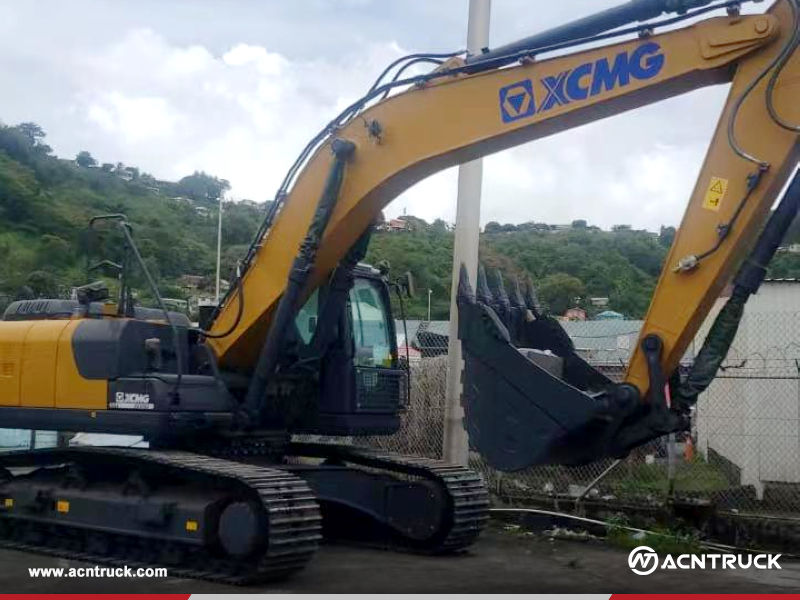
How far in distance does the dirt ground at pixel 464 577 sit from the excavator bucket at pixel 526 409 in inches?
52.9

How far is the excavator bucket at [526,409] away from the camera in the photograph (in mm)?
6645

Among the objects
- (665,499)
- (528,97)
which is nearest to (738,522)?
(665,499)

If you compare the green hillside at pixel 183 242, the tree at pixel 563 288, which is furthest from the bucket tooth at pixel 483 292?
the tree at pixel 563 288

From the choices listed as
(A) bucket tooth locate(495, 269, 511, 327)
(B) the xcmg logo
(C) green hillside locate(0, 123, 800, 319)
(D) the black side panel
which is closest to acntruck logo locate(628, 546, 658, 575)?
(A) bucket tooth locate(495, 269, 511, 327)

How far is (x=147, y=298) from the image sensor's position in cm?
957

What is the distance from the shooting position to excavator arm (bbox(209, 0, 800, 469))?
6480 mm

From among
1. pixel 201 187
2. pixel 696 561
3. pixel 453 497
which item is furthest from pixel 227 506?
pixel 201 187

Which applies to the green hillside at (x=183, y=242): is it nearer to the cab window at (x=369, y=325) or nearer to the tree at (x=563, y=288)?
the tree at (x=563, y=288)

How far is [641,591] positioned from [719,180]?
10.4 feet

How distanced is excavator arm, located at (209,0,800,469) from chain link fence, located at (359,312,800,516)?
373cm

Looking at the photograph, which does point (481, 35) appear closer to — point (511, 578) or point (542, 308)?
point (542, 308)

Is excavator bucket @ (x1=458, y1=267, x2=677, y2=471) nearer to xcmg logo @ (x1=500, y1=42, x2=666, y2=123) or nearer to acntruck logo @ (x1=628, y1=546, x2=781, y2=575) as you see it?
xcmg logo @ (x1=500, y1=42, x2=666, y2=123)

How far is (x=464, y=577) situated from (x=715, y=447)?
5477mm

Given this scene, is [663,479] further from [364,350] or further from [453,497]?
[364,350]
